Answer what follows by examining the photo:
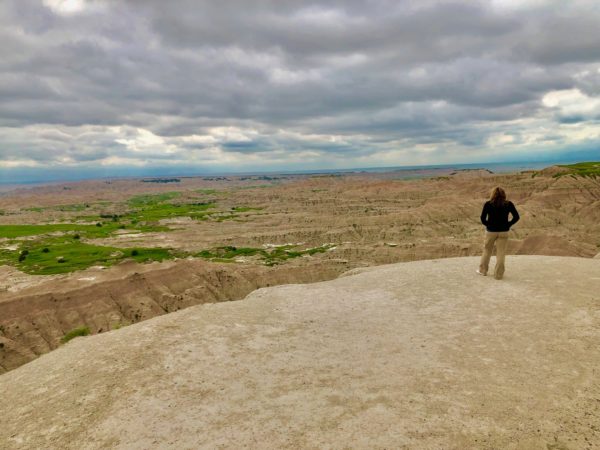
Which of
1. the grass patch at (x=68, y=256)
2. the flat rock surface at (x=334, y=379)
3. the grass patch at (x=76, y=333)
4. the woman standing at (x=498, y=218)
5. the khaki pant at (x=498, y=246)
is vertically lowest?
the grass patch at (x=68, y=256)

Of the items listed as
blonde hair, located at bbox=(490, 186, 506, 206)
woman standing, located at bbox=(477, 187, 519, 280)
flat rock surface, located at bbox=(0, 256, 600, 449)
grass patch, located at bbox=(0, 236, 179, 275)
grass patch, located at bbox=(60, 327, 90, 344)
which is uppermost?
blonde hair, located at bbox=(490, 186, 506, 206)

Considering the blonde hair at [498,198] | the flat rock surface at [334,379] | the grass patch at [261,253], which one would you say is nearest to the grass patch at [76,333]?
the flat rock surface at [334,379]

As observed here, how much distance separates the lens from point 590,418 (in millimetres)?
6023

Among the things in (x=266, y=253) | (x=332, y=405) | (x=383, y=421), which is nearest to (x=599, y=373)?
(x=383, y=421)

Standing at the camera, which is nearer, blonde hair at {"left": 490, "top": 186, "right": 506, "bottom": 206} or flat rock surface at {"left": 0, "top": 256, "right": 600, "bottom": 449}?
flat rock surface at {"left": 0, "top": 256, "right": 600, "bottom": 449}

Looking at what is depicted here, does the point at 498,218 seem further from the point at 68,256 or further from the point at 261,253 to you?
the point at 68,256

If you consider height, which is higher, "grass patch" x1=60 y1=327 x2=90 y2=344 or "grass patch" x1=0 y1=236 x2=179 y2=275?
"grass patch" x1=60 y1=327 x2=90 y2=344

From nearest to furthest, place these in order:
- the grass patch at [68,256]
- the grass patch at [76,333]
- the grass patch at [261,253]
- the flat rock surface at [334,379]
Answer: the flat rock surface at [334,379] → the grass patch at [76,333] → the grass patch at [68,256] → the grass patch at [261,253]

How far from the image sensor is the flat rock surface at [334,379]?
5812mm

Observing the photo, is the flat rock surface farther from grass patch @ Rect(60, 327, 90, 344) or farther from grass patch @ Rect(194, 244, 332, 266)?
grass patch @ Rect(194, 244, 332, 266)

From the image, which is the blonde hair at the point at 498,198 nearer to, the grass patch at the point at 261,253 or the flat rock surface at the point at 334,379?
the flat rock surface at the point at 334,379

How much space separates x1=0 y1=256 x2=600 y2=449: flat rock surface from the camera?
19.1 feet

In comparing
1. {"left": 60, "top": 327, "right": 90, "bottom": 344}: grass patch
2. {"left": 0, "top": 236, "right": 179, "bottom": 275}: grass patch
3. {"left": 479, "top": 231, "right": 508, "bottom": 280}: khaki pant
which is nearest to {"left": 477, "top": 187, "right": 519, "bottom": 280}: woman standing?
{"left": 479, "top": 231, "right": 508, "bottom": 280}: khaki pant

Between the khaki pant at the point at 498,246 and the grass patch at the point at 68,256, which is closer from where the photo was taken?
the khaki pant at the point at 498,246
